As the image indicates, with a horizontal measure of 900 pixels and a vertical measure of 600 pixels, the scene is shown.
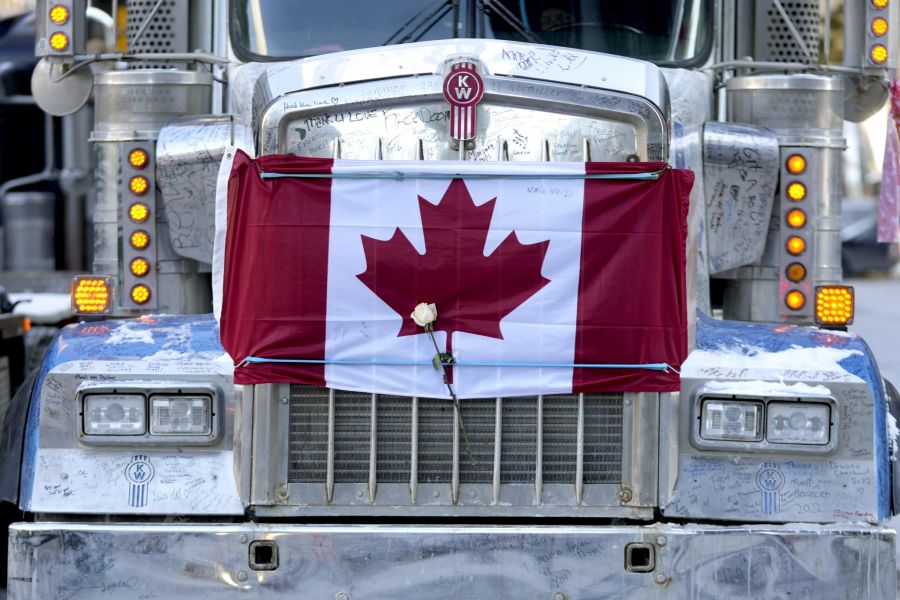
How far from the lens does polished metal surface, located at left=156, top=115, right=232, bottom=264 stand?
531 cm

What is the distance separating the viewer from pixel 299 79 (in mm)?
4668

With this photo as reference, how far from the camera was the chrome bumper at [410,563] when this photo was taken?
14.0 ft

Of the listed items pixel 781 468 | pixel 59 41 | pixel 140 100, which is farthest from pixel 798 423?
pixel 59 41

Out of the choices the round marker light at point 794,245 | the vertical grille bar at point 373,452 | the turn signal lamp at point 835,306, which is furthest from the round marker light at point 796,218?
the vertical grille bar at point 373,452

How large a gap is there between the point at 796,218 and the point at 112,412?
104 inches

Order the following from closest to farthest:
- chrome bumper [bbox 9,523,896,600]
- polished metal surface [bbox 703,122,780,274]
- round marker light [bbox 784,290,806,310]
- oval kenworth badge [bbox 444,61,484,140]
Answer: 1. chrome bumper [bbox 9,523,896,600]
2. oval kenworth badge [bbox 444,61,484,140]
3. polished metal surface [bbox 703,122,780,274]
4. round marker light [bbox 784,290,806,310]

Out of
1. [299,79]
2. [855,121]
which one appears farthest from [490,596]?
[855,121]

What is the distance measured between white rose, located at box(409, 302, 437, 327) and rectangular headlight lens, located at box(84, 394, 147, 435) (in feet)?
2.97

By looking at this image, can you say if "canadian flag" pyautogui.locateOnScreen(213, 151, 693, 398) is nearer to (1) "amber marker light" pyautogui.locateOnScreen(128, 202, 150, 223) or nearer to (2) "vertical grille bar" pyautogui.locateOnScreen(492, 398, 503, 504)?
(2) "vertical grille bar" pyautogui.locateOnScreen(492, 398, 503, 504)

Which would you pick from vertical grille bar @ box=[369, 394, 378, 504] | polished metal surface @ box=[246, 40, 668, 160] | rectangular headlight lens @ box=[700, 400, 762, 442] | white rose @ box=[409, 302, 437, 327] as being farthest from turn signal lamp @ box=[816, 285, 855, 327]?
vertical grille bar @ box=[369, 394, 378, 504]

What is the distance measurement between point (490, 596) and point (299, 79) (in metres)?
1.78

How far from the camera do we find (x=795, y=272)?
5398 millimetres

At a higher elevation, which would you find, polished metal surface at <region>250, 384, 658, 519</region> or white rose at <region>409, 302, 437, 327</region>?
white rose at <region>409, 302, 437, 327</region>

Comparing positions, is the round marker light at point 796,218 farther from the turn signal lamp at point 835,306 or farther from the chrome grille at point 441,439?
the chrome grille at point 441,439
